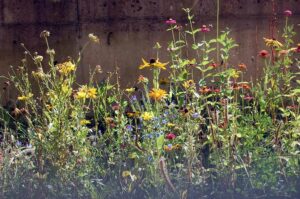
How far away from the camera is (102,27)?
21.5 ft

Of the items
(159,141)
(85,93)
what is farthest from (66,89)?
(159,141)

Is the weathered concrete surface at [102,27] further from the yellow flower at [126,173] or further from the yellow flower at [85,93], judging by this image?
the yellow flower at [126,173]

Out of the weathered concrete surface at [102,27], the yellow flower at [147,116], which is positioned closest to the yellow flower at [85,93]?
the yellow flower at [147,116]

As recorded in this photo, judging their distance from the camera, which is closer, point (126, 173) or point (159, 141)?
point (159, 141)

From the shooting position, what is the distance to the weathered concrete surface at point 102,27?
653 cm

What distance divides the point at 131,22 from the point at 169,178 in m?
2.82

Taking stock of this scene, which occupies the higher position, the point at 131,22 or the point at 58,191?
the point at 131,22


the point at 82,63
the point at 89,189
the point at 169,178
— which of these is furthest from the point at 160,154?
the point at 82,63

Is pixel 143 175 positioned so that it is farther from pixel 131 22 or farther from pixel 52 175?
pixel 131 22

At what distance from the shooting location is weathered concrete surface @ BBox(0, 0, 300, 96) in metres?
6.53

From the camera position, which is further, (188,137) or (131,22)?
(131,22)

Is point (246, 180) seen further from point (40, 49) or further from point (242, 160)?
point (40, 49)

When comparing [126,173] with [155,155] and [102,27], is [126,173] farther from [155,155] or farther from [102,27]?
[102,27]

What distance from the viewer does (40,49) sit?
258 inches
